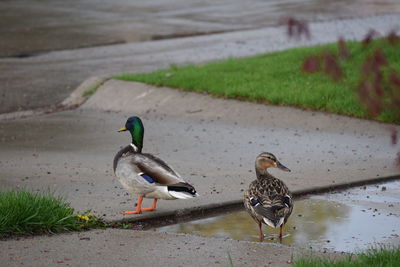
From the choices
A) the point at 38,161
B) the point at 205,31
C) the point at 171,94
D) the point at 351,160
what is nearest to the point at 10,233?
the point at 38,161

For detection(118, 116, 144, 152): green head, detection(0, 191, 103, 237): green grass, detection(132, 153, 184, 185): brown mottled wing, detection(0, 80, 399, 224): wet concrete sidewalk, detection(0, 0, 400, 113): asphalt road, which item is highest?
detection(118, 116, 144, 152): green head

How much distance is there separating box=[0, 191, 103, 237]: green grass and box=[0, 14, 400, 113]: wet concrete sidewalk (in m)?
6.32

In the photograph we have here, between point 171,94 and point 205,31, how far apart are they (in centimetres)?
668

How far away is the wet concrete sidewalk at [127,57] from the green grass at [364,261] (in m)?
8.27

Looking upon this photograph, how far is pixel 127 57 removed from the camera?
17641 millimetres

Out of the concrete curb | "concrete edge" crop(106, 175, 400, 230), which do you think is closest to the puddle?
"concrete edge" crop(106, 175, 400, 230)

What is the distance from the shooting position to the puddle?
7727 millimetres

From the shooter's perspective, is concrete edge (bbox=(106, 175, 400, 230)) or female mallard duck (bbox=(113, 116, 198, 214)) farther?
concrete edge (bbox=(106, 175, 400, 230))

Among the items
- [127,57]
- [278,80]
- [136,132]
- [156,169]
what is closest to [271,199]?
[156,169]

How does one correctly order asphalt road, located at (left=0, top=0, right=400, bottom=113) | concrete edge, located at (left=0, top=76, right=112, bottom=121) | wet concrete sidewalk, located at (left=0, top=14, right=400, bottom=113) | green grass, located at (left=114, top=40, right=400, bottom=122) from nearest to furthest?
1. green grass, located at (left=114, top=40, right=400, bottom=122)
2. concrete edge, located at (left=0, top=76, right=112, bottom=121)
3. wet concrete sidewalk, located at (left=0, top=14, right=400, bottom=113)
4. asphalt road, located at (left=0, top=0, right=400, bottom=113)

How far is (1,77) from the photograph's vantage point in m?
Answer: 15.6

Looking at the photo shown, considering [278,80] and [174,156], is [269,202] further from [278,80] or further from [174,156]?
[278,80]

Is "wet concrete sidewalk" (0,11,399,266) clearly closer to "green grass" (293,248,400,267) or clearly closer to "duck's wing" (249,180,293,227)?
"duck's wing" (249,180,293,227)

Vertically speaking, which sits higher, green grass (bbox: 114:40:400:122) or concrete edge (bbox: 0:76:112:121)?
green grass (bbox: 114:40:400:122)
